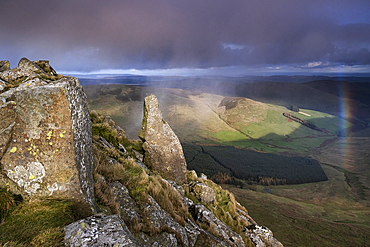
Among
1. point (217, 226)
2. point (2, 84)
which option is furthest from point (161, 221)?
point (2, 84)

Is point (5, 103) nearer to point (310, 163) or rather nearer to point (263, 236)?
point (263, 236)

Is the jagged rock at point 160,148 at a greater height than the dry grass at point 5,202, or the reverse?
the dry grass at point 5,202

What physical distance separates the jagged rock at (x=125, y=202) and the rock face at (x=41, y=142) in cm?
187

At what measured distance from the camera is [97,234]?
16.5ft

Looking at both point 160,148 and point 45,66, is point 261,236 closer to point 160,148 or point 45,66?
point 160,148

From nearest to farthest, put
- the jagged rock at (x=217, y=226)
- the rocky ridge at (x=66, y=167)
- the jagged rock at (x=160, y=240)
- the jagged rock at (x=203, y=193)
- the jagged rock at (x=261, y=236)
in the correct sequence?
1. the rocky ridge at (x=66, y=167)
2. the jagged rock at (x=160, y=240)
3. the jagged rock at (x=217, y=226)
4. the jagged rock at (x=261, y=236)
5. the jagged rock at (x=203, y=193)

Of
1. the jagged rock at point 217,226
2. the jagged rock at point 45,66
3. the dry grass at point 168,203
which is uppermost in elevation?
the jagged rock at point 45,66

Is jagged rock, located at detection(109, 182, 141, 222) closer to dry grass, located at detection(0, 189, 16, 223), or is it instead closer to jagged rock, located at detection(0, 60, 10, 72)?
dry grass, located at detection(0, 189, 16, 223)

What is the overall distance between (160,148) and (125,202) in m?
11.0

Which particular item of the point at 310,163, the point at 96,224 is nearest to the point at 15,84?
the point at 96,224

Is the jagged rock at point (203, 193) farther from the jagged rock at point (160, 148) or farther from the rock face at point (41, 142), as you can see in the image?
the rock face at point (41, 142)

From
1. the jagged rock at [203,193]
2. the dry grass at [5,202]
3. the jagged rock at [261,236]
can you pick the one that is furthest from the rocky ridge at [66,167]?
the jagged rock at [261,236]

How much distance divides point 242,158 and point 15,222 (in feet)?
630

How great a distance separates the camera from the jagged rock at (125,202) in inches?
315
